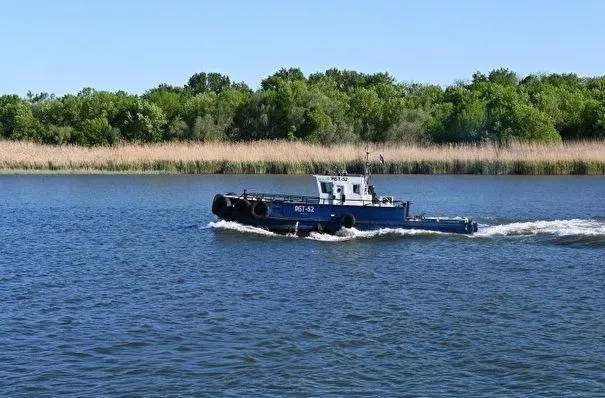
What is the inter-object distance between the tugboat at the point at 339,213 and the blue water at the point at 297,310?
Result: 0.61 m

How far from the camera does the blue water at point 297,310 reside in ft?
59.7

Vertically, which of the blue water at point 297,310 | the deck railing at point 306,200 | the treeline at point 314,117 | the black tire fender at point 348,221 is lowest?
the blue water at point 297,310

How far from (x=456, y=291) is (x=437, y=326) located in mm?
4832

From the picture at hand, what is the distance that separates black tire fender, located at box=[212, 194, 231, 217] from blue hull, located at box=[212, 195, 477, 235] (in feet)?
4.29

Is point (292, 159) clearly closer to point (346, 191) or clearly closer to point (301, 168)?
point (301, 168)

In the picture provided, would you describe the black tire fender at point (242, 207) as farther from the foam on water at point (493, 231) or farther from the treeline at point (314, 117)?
the treeline at point (314, 117)

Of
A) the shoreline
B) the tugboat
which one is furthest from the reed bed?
the tugboat

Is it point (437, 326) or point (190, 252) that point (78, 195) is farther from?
point (437, 326)

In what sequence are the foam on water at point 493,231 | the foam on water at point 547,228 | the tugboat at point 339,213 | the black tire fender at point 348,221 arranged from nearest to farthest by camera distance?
1. the foam on water at point 493,231
2. the black tire fender at point 348,221
3. the foam on water at point 547,228
4. the tugboat at point 339,213

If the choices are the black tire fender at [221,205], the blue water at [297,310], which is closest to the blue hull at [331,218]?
the blue water at [297,310]

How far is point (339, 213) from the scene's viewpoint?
4031 centimetres

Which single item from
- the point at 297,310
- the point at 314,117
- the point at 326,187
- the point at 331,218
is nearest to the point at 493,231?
the point at 331,218

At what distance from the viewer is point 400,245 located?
37.2 metres

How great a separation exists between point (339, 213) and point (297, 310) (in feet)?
53.6
